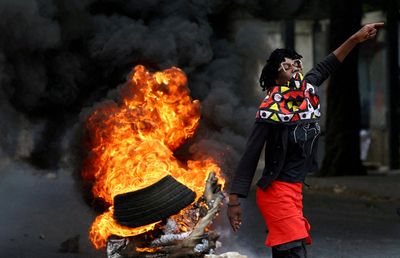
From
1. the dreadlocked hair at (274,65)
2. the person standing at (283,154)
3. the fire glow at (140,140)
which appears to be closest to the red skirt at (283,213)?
the person standing at (283,154)

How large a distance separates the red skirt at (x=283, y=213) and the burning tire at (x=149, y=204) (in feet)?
4.08

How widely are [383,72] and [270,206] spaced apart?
586 inches

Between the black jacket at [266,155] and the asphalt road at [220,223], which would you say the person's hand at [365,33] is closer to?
the black jacket at [266,155]

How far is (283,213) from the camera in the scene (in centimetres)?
467

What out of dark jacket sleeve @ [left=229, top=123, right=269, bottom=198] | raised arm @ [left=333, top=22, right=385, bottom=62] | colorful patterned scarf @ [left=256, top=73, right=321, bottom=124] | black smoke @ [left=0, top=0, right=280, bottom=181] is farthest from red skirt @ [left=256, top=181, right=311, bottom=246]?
black smoke @ [left=0, top=0, right=280, bottom=181]

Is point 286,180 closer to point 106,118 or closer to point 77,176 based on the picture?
point 106,118

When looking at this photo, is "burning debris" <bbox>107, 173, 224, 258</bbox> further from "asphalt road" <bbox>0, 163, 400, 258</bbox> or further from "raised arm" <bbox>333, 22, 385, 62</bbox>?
"raised arm" <bbox>333, 22, 385, 62</bbox>

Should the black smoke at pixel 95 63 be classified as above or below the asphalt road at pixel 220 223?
above

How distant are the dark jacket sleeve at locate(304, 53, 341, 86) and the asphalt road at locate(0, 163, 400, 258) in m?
1.94

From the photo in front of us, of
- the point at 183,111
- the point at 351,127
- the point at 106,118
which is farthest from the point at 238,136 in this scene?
the point at 351,127

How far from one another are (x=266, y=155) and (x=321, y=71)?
2.48 ft

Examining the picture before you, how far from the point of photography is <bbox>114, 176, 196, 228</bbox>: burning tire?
586cm

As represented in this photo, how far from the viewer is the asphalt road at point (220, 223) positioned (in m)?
7.47

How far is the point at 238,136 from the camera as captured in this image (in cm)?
697
